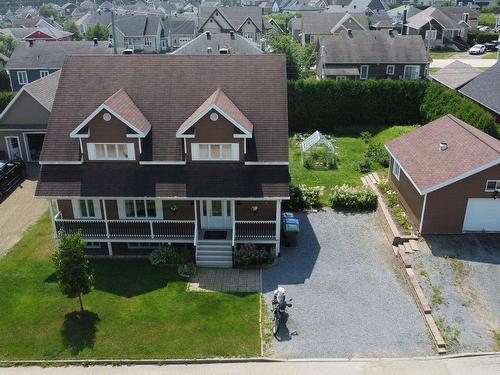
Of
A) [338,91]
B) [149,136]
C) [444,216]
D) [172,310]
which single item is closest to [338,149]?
[338,91]

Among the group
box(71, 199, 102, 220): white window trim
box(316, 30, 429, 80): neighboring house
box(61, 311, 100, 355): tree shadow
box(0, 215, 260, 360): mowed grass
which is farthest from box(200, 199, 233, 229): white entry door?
box(316, 30, 429, 80): neighboring house

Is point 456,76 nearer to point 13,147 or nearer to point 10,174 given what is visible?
point 13,147

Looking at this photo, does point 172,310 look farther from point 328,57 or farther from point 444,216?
point 328,57

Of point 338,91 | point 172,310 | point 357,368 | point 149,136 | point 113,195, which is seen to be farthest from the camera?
point 338,91

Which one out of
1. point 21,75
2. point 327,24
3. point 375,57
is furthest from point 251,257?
point 327,24

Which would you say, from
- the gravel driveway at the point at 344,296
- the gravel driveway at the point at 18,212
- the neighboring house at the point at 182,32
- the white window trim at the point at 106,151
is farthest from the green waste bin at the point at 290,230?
the neighboring house at the point at 182,32

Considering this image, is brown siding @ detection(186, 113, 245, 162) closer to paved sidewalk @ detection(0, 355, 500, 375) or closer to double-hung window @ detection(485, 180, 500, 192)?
paved sidewalk @ detection(0, 355, 500, 375)
